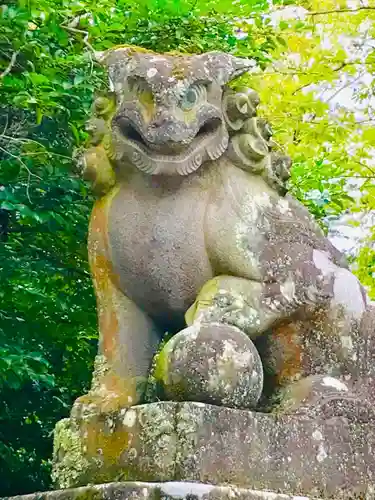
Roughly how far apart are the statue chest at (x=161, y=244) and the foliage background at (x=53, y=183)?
218 centimetres

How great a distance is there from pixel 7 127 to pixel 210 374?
392 centimetres

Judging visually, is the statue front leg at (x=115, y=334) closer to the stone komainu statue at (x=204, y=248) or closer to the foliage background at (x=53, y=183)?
the stone komainu statue at (x=204, y=248)

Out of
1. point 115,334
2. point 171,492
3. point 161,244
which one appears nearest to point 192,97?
point 161,244

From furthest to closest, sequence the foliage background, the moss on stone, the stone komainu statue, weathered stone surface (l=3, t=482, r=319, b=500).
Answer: the foliage background
the stone komainu statue
the moss on stone
weathered stone surface (l=3, t=482, r=319, b=500)

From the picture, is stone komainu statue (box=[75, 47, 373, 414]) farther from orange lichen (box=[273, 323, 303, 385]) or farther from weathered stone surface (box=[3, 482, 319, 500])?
weathered stone surface (box=[3, 482, 319, 500])

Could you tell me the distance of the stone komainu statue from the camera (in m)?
3.21

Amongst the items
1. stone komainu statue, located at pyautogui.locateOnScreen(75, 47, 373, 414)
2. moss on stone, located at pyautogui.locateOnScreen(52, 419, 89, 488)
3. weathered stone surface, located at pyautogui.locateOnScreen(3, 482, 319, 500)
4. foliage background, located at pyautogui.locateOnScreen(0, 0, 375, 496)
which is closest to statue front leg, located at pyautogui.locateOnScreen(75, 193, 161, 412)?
stone komainu statue, located at pyautogui.locateOnScreen(75, 47, 373, 414)

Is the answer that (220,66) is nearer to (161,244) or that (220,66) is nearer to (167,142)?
(167,142)

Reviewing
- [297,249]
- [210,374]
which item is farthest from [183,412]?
[297,249]

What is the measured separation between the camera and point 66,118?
20.8 ft

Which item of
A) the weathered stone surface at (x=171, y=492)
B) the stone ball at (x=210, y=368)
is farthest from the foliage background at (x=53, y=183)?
the weathered stone surface at (x=171, y=492)

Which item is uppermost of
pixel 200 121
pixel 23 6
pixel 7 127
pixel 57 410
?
pixel 23 6

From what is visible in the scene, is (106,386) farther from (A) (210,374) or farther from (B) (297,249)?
(B) (297,249)

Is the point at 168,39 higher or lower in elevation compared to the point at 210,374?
higher
